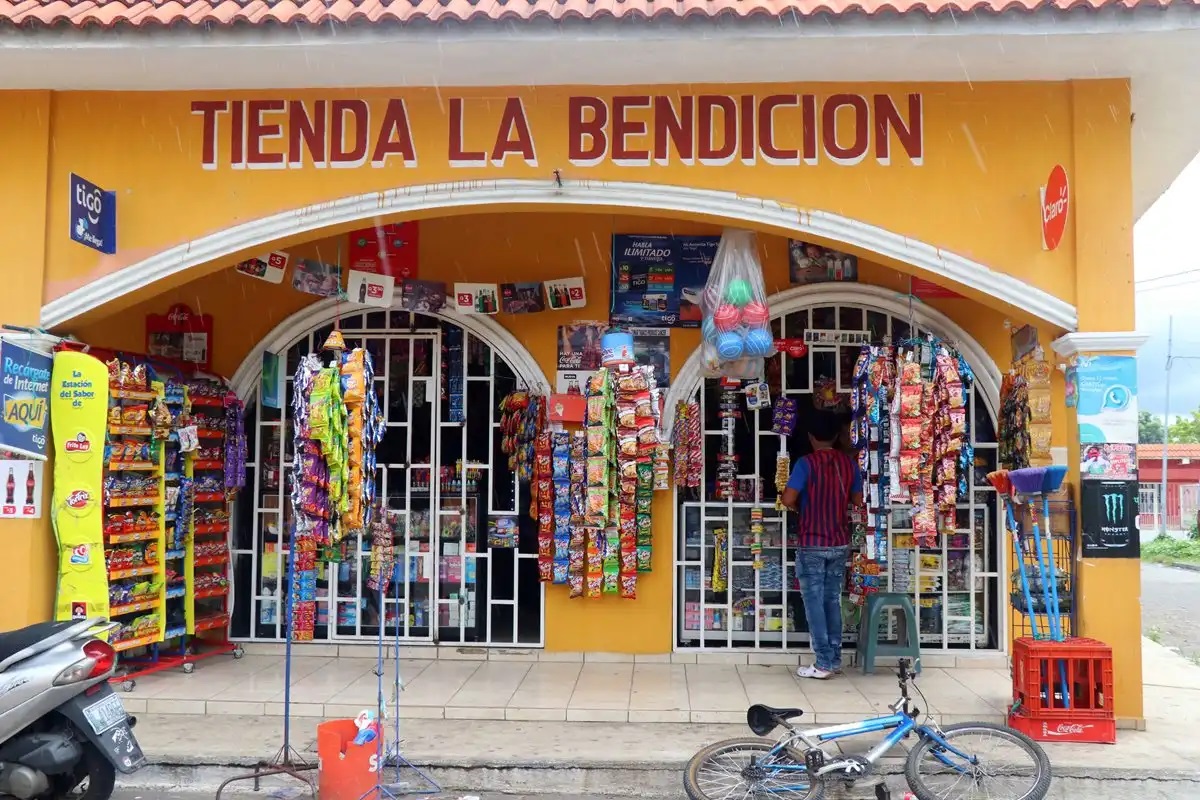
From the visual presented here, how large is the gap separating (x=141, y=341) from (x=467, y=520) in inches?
125

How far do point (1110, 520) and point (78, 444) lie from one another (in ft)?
22.1

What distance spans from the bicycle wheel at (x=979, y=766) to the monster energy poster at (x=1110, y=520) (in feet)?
5.20

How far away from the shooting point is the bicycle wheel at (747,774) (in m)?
4.82

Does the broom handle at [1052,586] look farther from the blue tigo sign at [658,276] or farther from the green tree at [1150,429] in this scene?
the green tree at [1150,429]

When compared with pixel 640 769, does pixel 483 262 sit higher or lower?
higher

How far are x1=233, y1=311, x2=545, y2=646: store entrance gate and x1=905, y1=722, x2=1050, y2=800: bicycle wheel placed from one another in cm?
391

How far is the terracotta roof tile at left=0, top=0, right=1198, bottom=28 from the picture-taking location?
5.54m

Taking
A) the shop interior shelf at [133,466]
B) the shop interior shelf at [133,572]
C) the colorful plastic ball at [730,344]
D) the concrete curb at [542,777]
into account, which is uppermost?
the colorful plastic ball at [730,344]

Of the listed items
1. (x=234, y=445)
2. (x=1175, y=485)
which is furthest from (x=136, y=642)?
(x=1175, y=485)

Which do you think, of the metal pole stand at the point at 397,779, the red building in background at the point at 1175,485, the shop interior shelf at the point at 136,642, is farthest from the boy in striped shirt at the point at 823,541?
the red building in background at the point at 1175,485

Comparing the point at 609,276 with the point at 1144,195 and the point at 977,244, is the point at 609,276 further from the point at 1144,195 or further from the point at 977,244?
the point at 1144,195

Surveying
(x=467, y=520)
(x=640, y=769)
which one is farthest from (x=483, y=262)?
(x=640, y=769)

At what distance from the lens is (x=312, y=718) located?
6.51 metres

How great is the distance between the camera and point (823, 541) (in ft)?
24.4
